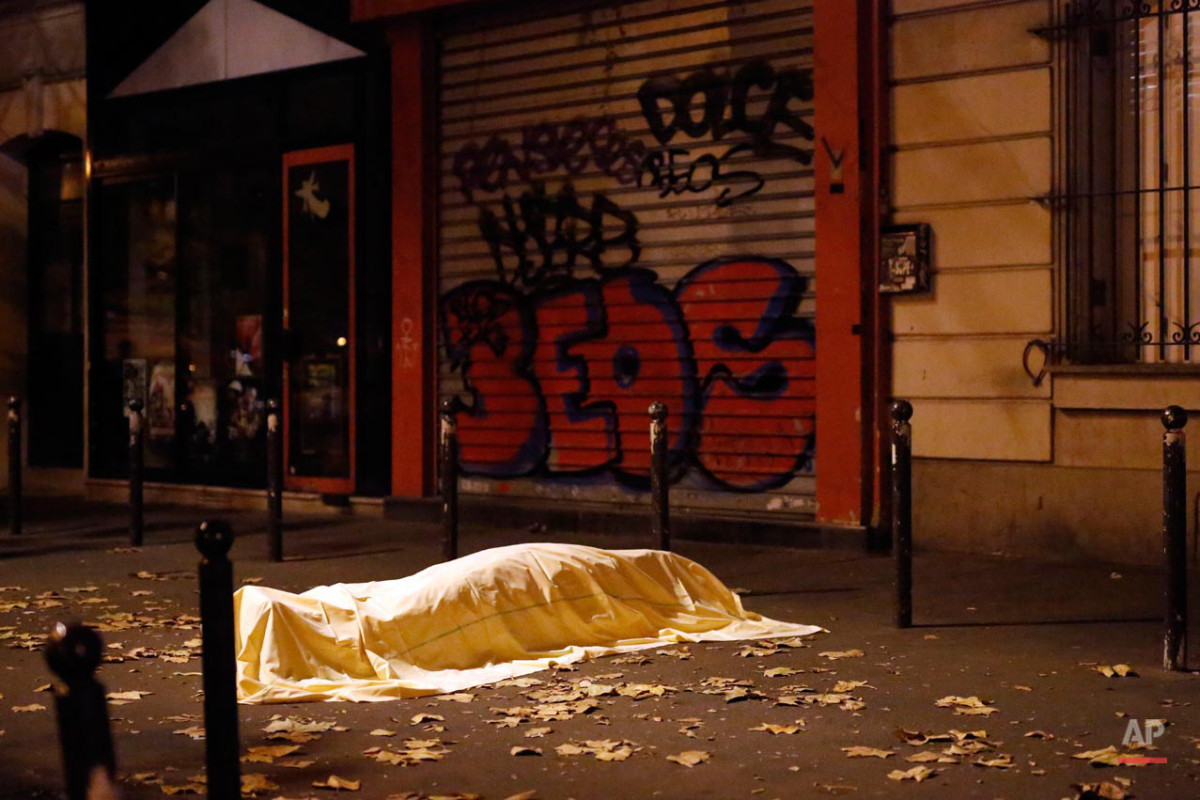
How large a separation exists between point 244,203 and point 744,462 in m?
6.66

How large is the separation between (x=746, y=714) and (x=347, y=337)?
29.5 ft

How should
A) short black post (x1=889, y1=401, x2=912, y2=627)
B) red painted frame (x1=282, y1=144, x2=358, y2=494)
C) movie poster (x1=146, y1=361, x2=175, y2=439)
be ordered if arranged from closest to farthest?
short black post (x1=889, y1=401, x2=912, y2=627) < red painted frame (x1=282, y1=144, x2=358, y2=494) < movie poster (x1=146, y1=361, x2=175, y2=439)

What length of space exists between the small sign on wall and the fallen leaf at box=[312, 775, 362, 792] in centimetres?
659

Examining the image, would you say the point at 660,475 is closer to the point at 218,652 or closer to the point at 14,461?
the point at 218,652

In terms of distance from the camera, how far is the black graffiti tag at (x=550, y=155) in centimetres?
1202

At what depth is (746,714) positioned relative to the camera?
18.4 feet

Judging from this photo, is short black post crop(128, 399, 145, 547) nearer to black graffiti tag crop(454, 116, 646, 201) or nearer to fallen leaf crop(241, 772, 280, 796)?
black graffiti tag crop(454, 116, 646, 201)

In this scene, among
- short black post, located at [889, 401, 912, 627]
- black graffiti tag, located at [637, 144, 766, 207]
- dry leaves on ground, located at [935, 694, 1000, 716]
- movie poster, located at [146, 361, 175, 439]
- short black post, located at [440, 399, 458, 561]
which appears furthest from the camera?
movie poster, located at [146, 361, 175, 439]

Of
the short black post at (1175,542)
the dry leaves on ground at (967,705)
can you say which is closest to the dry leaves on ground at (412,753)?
the dry leaves on ground at (967,705)

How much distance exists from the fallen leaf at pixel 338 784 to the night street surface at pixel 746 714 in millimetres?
26

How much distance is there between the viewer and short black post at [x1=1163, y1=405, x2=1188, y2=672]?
6238 millimetres

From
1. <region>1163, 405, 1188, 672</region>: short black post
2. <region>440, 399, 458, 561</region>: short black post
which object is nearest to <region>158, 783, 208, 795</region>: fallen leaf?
<region>1163, 405, 1188, 672</region>: short black post

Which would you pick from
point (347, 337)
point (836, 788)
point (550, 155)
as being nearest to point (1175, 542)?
point (836, 788)

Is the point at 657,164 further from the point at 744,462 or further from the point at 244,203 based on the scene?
the point at 244,203
